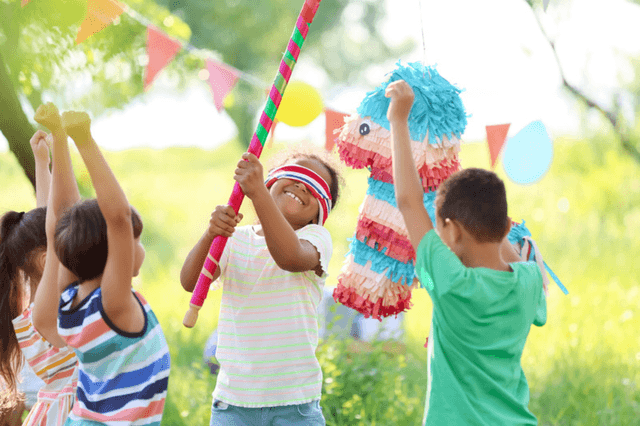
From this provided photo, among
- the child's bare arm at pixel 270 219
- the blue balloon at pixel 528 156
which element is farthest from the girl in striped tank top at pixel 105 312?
the blue balloon at pixel 528 156

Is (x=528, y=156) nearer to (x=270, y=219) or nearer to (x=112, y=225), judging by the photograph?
(x=270, y=219)

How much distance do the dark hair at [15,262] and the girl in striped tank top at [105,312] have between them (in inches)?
14.0

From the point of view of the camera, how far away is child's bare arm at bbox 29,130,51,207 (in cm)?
183

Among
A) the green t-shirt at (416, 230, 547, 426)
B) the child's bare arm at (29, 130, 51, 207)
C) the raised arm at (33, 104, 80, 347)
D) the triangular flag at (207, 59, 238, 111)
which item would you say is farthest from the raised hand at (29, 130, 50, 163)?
the green t-shirt at (416, 230, 547, 426)

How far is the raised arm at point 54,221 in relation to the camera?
1436 millimetres

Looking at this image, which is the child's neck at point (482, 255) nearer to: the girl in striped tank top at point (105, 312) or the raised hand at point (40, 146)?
the girl in striped tank top at point (105, 312)

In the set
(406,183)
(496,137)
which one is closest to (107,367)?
(406,183)

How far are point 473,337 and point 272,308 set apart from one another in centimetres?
51

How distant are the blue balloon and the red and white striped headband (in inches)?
26.8

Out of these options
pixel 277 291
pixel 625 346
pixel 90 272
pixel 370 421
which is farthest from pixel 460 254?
pixel 625 346

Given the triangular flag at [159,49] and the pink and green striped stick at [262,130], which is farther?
the triangular flag at [159,49]

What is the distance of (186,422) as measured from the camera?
2.67 metres

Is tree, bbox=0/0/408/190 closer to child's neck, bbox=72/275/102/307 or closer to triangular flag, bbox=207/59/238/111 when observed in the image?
triangular flag, bbox=207/59/238/111

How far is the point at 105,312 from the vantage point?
130cm
